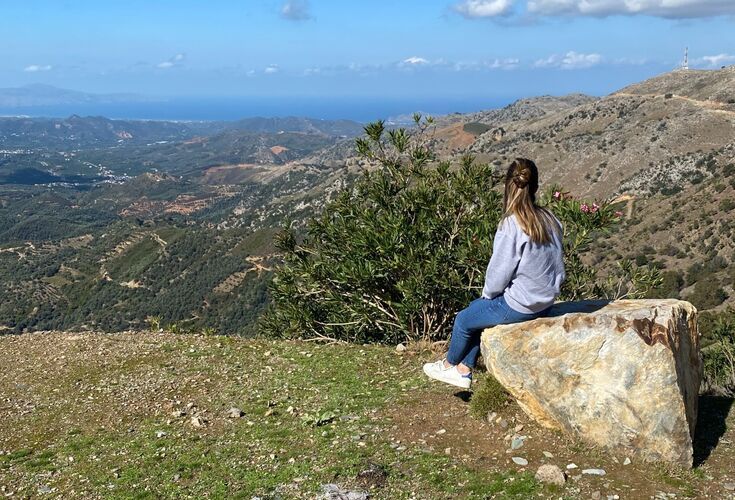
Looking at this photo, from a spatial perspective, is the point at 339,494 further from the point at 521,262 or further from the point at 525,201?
the point at 525,201

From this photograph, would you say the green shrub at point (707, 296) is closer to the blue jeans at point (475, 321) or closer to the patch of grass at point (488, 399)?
the patch of grass at point (488, 399)

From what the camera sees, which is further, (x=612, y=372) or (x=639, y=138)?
Answer: (x=639, y=138)

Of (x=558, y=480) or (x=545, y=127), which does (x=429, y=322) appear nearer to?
(x=558, y=480)

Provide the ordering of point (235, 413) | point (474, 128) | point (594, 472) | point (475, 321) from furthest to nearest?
point (474, 128) < point (235, 413) < point (475, 321) < point (594, 472)

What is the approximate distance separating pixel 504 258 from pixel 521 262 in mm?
198

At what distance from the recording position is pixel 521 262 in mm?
6414

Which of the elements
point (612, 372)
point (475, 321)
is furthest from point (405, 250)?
point (612, 372)

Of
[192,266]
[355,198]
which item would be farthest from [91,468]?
[192,266]

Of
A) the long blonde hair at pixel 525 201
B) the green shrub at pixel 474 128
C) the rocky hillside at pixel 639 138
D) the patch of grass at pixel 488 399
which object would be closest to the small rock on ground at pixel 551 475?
the patch of grass at pixel 488 399

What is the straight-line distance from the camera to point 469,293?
37.0 feet

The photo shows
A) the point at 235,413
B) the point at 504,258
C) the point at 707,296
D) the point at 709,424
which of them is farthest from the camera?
the point at 707,296

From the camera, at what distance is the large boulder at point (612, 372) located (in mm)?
6133

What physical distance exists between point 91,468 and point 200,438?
1382 millimetres

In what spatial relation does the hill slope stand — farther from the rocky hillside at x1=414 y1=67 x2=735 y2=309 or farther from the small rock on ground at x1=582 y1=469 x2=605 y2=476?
the rocky hillside at x1=414 y1=67 x2=735 y2=309
